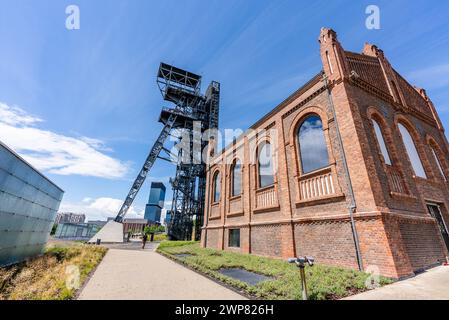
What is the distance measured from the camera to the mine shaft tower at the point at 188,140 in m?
27.3

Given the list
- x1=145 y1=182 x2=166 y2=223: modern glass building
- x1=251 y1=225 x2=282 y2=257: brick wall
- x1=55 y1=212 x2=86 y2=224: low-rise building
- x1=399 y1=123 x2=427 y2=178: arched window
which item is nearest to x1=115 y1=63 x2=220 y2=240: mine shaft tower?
x1=251 y1=225 x2=282 y2=257: brick wall

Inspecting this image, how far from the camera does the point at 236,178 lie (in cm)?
1474

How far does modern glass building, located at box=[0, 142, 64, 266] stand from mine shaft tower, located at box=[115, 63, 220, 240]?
15683 millimetres

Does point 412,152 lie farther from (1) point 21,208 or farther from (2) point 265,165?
(1) point 21,208

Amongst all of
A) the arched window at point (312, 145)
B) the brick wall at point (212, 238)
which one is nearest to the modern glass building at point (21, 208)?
the brick wall at point (212, 238)

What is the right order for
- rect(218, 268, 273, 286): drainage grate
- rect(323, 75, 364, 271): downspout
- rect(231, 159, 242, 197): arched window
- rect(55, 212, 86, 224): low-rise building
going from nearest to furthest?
rect(218, 268, 273, 286): drainage grate, rect(323, 75, 364, 271): downspout, rect(231, 159, 242, 197): arched window, rect(55, 212, 86, 224): low-rise building

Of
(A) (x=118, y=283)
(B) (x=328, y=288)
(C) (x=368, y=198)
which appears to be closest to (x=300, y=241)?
(C) (x=368, y=198)

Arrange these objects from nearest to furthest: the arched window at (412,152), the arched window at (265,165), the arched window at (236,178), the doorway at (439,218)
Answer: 1. the doorway at (439,218)
2. the arched window at (412,152)
3. the arched window at (265,165)
4. the arched window at (236,178)

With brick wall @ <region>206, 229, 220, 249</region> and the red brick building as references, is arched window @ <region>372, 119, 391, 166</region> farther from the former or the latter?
brick wall @ <region>206, 229, 220, 249</region>

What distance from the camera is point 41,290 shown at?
5094 millimetres

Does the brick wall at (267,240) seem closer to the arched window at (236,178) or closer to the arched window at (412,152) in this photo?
the arched window at (236,178)

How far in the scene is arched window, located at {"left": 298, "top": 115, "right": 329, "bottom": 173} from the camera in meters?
8.52

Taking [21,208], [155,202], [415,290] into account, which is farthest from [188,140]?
[155,202]

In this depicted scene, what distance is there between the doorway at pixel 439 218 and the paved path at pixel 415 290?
4.50 meters
